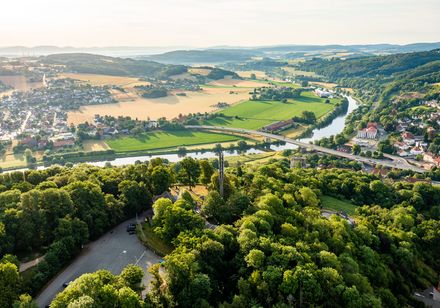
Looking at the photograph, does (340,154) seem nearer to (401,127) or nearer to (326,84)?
(401,127)

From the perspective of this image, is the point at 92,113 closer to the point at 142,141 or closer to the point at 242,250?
the point at 142,141

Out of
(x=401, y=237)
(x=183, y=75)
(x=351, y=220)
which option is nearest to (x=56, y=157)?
(x=351, y=220)

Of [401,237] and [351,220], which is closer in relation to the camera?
[401,237]

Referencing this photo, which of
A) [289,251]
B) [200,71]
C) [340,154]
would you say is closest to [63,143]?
[340,154]

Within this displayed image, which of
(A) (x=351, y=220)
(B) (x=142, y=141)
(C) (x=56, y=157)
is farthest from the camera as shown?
(B) (x=142, y=141)

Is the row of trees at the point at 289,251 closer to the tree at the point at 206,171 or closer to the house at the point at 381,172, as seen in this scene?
the tree at the point at 206,171

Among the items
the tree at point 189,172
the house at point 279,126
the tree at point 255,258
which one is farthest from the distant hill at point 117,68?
the tree at point 255,258
